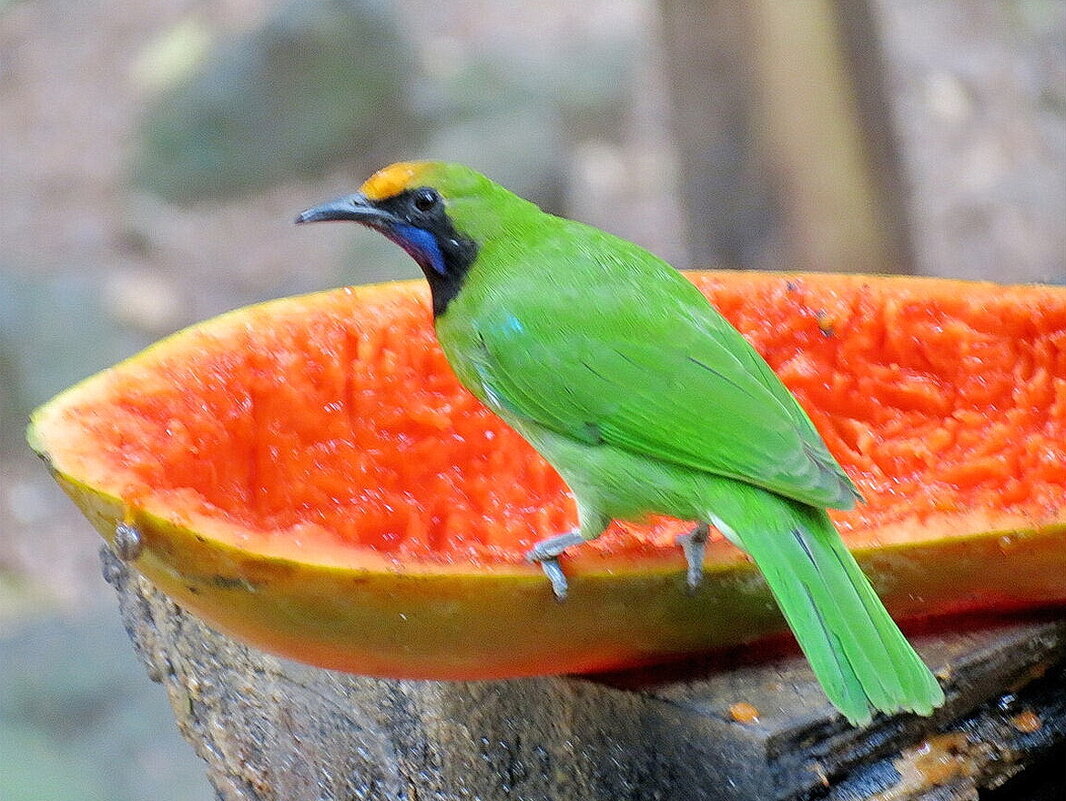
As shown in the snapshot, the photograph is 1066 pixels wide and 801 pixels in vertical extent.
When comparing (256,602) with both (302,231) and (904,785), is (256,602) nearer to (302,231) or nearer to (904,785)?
(904,785)

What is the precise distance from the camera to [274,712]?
9.16 feet

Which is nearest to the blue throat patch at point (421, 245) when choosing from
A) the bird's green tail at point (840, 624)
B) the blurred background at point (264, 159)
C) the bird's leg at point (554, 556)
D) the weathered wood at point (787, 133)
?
the bird's leg at point (554, 556)

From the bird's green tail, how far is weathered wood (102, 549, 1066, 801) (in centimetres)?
15

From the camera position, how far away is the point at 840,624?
1.99 metres

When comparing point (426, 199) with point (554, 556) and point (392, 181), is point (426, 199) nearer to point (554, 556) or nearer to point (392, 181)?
point (392, 181)

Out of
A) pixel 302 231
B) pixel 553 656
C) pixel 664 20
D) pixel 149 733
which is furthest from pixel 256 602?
pixel 302 231

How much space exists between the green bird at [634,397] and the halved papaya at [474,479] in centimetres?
12

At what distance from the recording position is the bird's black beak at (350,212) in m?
2.41

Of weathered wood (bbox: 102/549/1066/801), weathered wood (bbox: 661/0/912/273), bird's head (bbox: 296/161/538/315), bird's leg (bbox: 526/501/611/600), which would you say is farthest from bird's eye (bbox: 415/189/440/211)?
weathered wood (bbox: 661/0/912/273)

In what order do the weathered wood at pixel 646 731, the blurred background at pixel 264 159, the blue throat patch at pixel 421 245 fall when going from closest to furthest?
the weathered wood at pixel 646 731
the blue throat patch at pixel 421 245
the blurred background at pixel 264 159

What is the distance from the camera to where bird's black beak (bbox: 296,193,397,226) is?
2412 millimetres

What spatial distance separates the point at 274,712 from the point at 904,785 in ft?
4.44

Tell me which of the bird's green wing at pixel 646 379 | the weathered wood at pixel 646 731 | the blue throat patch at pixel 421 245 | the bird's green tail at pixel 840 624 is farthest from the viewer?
the blue throat patch at pixel 421 245

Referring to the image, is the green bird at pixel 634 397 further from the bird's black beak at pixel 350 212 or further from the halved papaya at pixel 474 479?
the halved papaya at pixel 474 479
